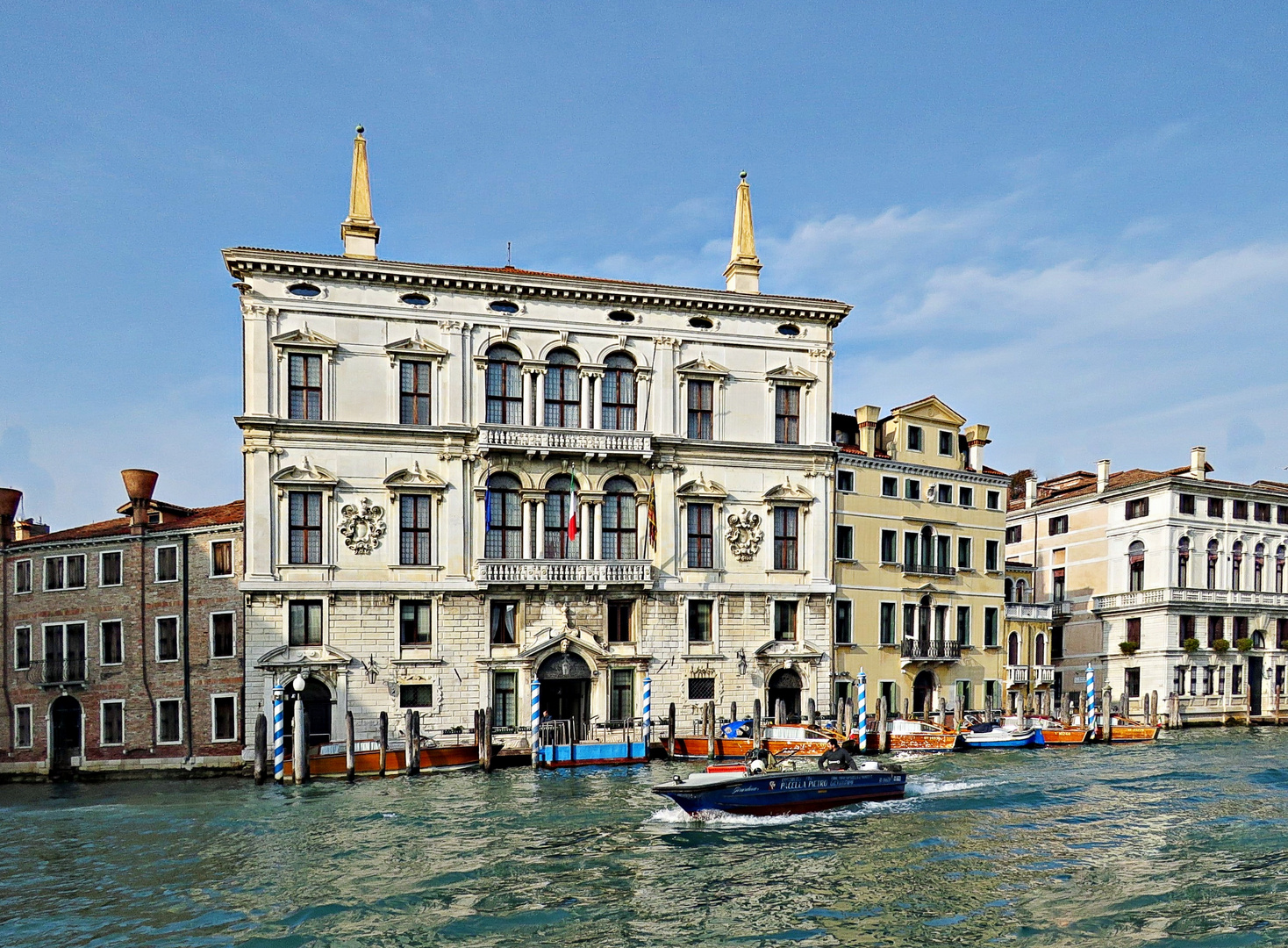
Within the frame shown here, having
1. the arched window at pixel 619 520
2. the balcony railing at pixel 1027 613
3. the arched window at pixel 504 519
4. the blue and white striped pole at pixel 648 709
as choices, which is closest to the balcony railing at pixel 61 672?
the arched window at pixel 504 519

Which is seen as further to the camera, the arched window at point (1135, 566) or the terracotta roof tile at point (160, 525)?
the arched window at point (1135, 566)

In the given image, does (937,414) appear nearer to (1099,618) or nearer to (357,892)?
(1099,618)

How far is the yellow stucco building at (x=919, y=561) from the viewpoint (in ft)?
126

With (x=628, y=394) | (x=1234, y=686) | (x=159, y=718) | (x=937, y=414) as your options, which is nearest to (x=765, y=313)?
(x=628, y=394)

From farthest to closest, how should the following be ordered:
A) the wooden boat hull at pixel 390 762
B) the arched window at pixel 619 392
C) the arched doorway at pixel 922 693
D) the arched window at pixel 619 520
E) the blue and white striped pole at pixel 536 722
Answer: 1. the arched doorway at pixel 922 693
2. the arched window at pixel 619 392
3. the arched window at pixel 619 520
4. the blue and white striped pole at pixel 536 722
5. the wooden boat hull at pixel 390 762

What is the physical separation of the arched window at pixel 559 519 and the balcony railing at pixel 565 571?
65cm

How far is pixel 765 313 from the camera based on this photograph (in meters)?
36.9

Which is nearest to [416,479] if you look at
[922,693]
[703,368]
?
[703,368]

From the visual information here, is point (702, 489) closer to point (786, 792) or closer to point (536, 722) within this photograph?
point (536, 722)

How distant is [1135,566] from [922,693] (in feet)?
46.9

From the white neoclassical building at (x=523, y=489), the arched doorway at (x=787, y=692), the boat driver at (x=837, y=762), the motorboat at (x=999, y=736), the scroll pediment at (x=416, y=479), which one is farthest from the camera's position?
the arched doorway at (x=787, y=692)

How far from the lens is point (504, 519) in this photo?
33.9 m

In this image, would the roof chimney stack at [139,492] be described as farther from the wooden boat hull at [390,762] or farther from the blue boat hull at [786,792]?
the blue boat hull at [786,792]

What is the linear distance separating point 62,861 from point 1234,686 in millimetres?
45651
